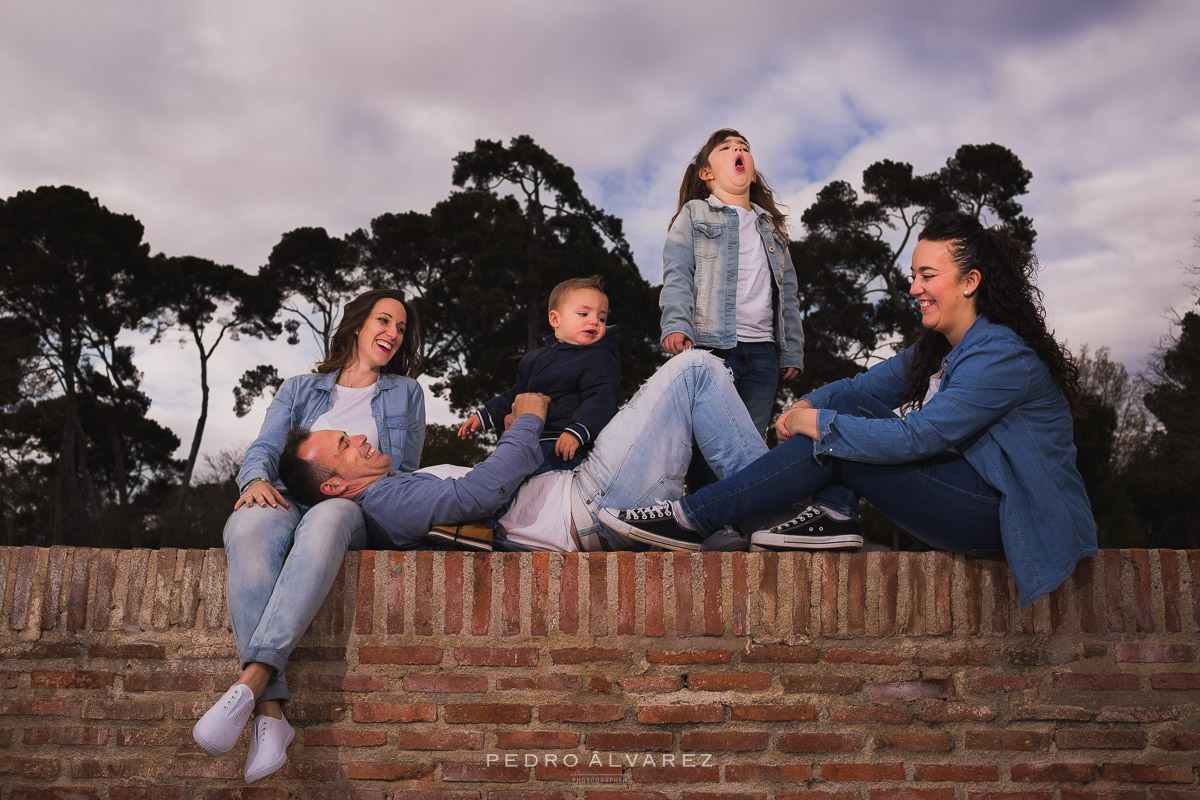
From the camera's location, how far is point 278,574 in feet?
9.11

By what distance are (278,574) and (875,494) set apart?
1.87 meters

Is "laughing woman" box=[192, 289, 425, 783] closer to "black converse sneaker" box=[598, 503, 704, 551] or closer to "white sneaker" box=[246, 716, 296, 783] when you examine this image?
"white sneaker" box=[246, 716, 296, 783]

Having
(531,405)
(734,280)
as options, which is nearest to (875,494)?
(531,405)

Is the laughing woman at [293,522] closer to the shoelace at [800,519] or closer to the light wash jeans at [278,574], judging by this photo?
the light wash jeans at [278,574]

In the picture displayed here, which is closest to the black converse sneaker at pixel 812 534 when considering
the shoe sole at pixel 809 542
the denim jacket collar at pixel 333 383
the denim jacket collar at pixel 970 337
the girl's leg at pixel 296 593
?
the shoe sole at pixel 809 542

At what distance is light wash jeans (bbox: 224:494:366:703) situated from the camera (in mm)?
2617

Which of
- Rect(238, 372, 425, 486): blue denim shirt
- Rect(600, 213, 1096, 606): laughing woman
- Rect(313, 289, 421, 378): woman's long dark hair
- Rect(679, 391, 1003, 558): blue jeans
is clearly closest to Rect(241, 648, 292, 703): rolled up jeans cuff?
Rect(238, 372, 425, 486): blue denim shirt

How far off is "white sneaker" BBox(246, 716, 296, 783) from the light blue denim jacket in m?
2.35

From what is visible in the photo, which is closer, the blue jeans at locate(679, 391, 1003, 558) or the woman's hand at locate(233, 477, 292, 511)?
the blue jeans at locate(679, 391, 1003, 558)

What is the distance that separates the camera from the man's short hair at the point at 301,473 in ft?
10.3

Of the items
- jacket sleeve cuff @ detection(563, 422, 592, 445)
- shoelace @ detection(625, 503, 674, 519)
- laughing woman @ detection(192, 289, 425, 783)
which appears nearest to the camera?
laughing woman @ detection(192, 289, 425, 783)

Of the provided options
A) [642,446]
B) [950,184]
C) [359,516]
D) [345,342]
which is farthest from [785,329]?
[950,184]

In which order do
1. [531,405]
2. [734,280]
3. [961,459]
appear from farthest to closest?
[734,280] → [531,405] → [961,459]

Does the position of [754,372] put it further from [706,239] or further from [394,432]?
[394,432]
